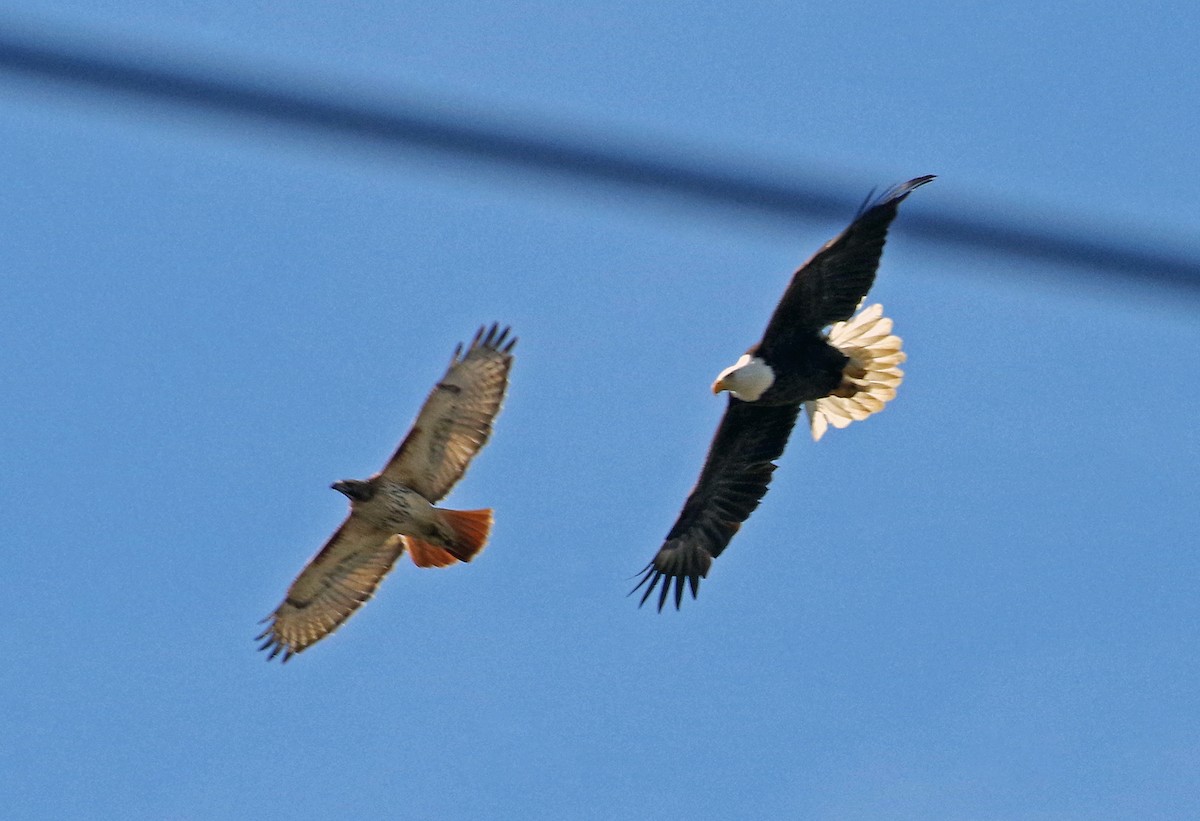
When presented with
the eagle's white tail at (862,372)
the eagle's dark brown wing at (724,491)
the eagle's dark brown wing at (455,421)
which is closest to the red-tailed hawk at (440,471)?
the eagle's dark brown wing at (455,421)

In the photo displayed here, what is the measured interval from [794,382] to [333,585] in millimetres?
4587

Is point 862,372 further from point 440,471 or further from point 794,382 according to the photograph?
point 440,471

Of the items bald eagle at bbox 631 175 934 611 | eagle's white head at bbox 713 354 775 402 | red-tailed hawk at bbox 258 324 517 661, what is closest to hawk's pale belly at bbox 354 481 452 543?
red-tailed hawk at bbox 258 324 517 661

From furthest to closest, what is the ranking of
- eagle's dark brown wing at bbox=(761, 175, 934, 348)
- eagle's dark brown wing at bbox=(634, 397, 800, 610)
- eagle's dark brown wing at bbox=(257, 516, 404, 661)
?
eagle's dark brown wing at bbox=(257, 516, 404, 661) → eagle's dark brown wing at bbox=(634, 397, 800, 610) → eagle's dark brown wing at bbox=(761, 175, 934, 348)

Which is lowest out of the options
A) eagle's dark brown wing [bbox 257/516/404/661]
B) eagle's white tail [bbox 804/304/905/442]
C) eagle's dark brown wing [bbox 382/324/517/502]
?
eagle's dark brown wing [bbox 257/516/404/661]

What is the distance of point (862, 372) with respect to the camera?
12164 mm

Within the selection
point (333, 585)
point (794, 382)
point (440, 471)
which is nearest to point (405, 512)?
point (440, 471)

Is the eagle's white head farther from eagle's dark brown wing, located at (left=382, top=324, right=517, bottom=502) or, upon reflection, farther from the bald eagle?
eagle's dark brown wing, located at (left=382, top=324, right=517, bottom=502)

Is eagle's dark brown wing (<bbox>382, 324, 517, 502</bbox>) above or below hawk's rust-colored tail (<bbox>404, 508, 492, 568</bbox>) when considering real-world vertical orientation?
above

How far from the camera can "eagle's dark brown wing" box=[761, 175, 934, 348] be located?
11516 millimetres

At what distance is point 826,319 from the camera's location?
11727 mm

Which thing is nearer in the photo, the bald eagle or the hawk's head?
the bald eagle

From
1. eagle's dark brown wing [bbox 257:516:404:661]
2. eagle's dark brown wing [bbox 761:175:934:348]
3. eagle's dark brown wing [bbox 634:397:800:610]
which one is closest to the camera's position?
eagle's dark brown wing [bbox 761:175:934:348]

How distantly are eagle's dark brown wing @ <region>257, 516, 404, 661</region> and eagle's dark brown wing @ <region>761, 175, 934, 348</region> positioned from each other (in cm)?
403
